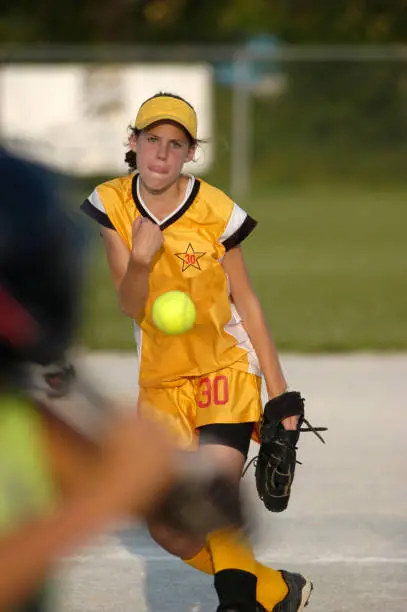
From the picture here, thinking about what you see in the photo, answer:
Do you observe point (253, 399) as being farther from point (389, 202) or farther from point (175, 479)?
point (389, 202)

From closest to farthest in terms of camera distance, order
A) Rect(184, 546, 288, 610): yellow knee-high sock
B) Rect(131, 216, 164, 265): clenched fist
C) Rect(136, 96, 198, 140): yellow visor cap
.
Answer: Rect(131, 216, 164, 265): clenched fist
Rect(136, 96, 198, 140): yellow visor cap
Rect(184, 546, 288, 610): yellow knee-high sock

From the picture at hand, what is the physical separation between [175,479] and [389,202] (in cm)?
2503

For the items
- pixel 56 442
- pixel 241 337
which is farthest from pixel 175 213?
pixel 56 442

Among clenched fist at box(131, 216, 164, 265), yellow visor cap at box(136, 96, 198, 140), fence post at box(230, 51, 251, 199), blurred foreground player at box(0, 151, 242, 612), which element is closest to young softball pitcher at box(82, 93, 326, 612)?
yellow visor cap at box(136, 96, 198, 140)

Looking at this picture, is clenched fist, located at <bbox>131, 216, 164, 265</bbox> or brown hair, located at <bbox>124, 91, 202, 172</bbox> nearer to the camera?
clenched fist, located at <bbox>131, 216, 164, 265</bbox>

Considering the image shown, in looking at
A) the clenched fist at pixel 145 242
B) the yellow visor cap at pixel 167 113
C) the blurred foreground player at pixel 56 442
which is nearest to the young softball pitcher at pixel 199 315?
the yellow visor cap at pixel 167 113

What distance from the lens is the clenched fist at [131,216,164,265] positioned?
3.75 metres

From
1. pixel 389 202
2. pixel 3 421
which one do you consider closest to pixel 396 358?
pixel 3 421

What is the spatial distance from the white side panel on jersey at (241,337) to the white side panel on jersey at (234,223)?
0.73 feet

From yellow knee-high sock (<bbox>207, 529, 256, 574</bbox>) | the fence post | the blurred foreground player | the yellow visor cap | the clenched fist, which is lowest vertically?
yellow knee-high sock (<bbox>207, 529, 256, 574</bbox>)

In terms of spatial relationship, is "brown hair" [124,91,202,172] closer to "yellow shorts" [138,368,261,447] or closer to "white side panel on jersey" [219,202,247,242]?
"white side panel on jersey" [219,202,247,242]

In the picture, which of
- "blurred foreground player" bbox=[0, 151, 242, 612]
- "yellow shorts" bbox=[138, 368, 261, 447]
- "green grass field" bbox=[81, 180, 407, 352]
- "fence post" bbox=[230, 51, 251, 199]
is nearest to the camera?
"blurred foreground player" bbox=[0, 151, 242, 612]

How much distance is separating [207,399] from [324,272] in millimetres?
12560

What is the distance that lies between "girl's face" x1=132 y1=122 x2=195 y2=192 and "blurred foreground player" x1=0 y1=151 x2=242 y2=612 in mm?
2165
